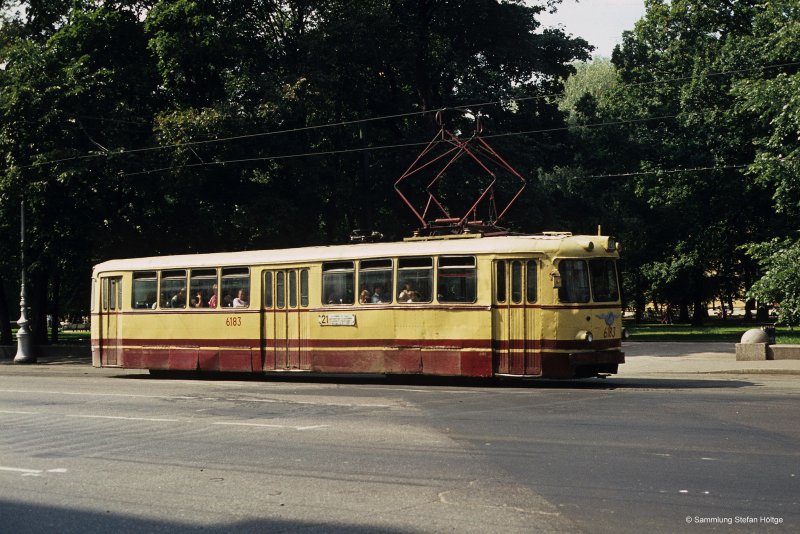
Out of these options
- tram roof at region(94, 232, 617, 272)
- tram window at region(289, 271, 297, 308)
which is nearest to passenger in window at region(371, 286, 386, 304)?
tram roof at region(94, 232, 617, 272)

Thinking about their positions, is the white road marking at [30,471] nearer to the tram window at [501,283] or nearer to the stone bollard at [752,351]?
the tram window at [501,283]

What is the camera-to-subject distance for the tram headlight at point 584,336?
20625mm

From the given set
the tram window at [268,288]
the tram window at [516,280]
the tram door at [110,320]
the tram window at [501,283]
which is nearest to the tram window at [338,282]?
the tram window at [268,288]

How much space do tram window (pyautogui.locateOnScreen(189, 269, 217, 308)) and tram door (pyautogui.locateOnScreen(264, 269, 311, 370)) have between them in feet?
5.81

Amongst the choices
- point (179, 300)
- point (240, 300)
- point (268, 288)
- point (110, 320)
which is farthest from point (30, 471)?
point (110, 320)

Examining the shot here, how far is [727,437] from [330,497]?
5.59 m

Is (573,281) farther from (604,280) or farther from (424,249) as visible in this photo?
(424,249)

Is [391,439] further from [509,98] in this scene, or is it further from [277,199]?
[509,98]

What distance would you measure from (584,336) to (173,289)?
1113 centimetres

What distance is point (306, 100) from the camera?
3662 cm

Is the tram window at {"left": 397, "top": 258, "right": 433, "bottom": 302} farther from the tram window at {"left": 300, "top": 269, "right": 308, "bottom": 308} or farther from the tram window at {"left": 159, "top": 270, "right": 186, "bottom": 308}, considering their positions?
the tram window at {"left": 159, "top": 270, "right": 186, "bottom": 308}

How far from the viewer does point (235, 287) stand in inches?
1003

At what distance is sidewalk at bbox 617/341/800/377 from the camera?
2430 cm

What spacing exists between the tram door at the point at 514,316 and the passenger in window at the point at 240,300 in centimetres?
686
